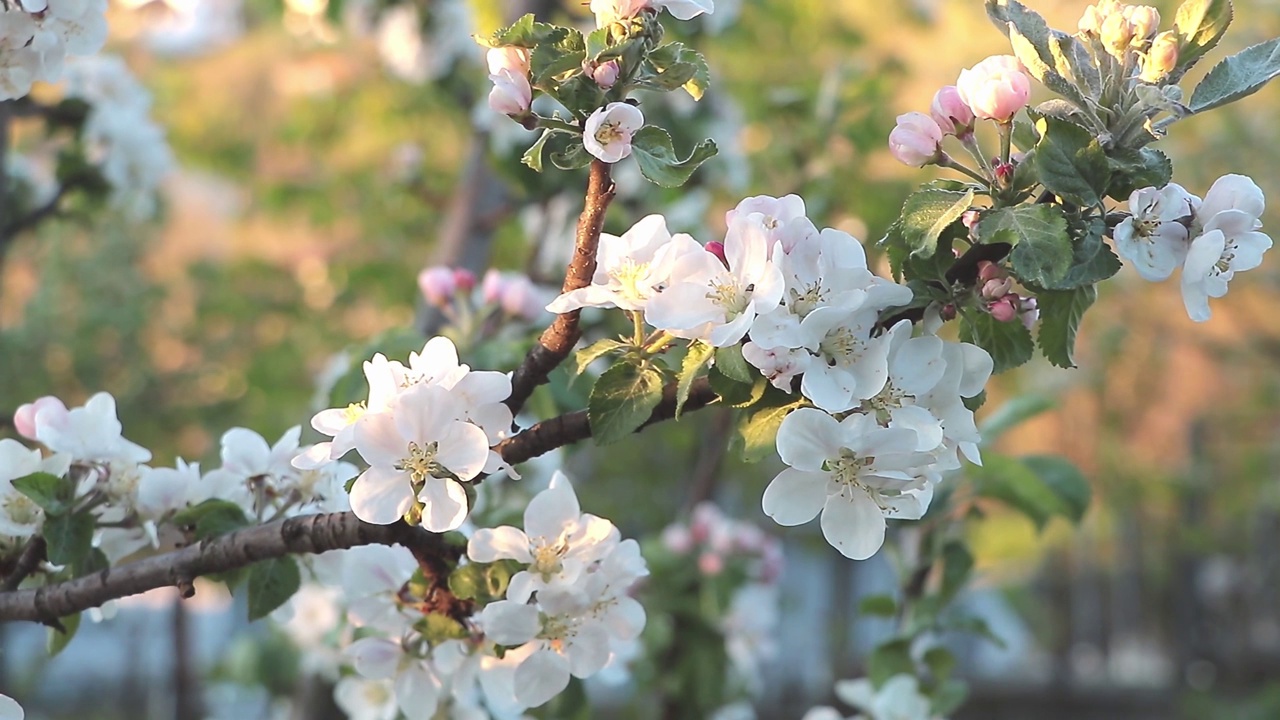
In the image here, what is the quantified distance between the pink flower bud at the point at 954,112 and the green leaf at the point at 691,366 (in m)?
0.27

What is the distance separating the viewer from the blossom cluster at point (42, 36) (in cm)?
111

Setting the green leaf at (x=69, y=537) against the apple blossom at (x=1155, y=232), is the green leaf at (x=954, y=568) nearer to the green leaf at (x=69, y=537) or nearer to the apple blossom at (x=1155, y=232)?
the apple blossom at (x=1155, y=232)

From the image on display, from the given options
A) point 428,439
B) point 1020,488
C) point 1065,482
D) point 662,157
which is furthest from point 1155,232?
point 1065,482

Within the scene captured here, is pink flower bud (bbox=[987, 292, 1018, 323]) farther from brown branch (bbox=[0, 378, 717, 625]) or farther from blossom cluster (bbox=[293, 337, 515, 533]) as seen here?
blossom cluster (bbox=[293, 337, 515, 533])

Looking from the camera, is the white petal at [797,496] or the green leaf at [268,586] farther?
the green leaf at [268,586]

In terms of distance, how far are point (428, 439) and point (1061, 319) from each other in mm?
480

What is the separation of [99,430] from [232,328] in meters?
4.41

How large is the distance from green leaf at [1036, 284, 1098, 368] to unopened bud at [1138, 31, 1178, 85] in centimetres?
16

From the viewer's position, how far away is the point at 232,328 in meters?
5.25

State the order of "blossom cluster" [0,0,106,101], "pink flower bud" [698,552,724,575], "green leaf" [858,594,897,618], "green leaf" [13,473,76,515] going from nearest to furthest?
"green leaf" [13,473,76,515] < "blossom cluster" [0,0,106,101] < "green leaf" [858,594,897,618] < "pink flower bud" [698,552,724,575]

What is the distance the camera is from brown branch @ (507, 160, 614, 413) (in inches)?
32.8

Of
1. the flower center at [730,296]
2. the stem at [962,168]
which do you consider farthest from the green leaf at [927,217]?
the flower center at [730,296]

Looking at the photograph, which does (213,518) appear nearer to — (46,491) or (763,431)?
(46,491)

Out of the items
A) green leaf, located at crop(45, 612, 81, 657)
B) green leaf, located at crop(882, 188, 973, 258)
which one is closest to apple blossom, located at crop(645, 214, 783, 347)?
green leaf, located at crop(882, 188, 973, 258)
